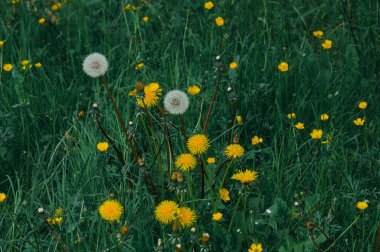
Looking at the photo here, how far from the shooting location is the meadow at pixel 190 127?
2.09 meters

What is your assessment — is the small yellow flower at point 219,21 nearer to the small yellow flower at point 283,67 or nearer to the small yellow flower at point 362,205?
the small yellow flower at point 283,67

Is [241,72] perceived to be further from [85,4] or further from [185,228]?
[85,4]

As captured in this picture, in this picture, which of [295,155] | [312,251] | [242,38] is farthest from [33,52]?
[312,251]

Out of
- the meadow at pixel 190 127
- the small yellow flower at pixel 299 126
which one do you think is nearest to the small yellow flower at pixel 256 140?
the meadow at pixel 190 127

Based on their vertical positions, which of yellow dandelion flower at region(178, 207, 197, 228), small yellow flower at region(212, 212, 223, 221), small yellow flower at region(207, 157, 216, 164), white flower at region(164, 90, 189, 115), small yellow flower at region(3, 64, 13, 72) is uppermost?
small yellow flower at region(3, 64, 13, 72)

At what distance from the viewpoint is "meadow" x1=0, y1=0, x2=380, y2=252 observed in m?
2.09

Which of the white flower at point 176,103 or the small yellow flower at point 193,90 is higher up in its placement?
the small yellow flower at point 193,90

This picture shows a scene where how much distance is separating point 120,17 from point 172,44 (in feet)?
1.70

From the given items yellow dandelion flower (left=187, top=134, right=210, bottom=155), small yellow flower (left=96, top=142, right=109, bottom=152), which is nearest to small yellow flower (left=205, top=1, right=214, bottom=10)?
small yellow flower (left=96, top=142, right=109, bottom=152)

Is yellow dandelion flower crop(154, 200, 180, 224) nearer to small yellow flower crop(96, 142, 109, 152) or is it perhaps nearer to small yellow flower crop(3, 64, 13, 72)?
small yellow flower crop(96, 142, 109, 152)

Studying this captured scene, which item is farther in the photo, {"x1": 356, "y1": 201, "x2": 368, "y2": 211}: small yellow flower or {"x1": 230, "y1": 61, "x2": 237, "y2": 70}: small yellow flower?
{"x1": 230, "y1": 61, "x2": 237, "y2": 70}: small yellow flower

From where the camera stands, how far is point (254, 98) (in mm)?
2707

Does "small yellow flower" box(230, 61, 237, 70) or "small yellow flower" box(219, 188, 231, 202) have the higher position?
"small yellow flower" box(230, 61, 237, 70)

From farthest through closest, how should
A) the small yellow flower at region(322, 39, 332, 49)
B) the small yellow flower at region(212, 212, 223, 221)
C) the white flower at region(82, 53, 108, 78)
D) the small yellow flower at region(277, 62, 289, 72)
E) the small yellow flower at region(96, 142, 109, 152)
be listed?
1. the small yellow flower at region(322, 39, 332, 49)
2. the small yellow flower at region(277, 62, 289, 72)
3. the small yellow flower at region(96, 142, 109, 152)
4. the white flower at region(82, 53, 108, 78)
5. the small yellow flower at region(212, 212, 223, 221)
